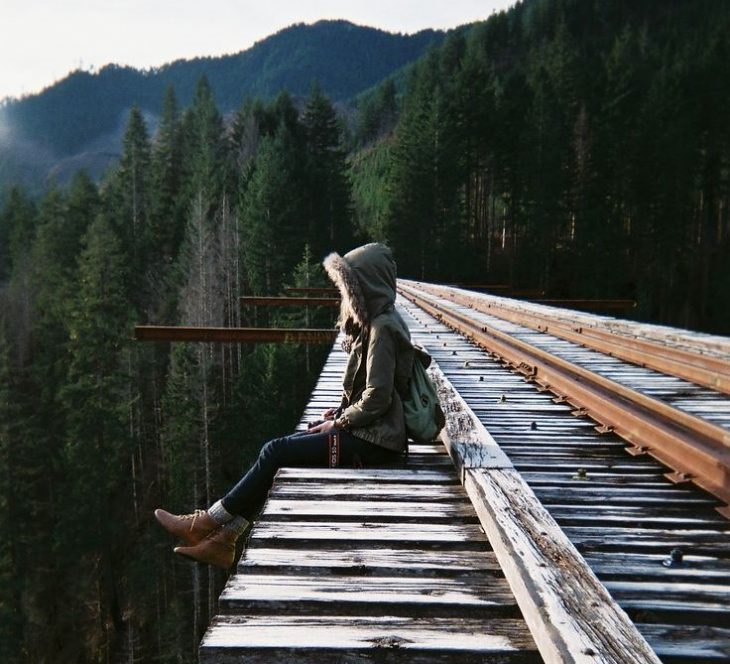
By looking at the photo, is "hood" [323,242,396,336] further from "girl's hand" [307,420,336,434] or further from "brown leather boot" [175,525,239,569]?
"brown leather boot" [175,525,239,569]

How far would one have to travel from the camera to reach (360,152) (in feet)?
348

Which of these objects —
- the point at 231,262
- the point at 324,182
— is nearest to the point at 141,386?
the point at 231,262

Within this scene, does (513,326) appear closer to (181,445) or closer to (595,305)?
(595,305)

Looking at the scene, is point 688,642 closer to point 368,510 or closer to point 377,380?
point 368,510

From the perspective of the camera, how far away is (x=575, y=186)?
47.0 meters

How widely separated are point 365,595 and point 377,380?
4.83 feet

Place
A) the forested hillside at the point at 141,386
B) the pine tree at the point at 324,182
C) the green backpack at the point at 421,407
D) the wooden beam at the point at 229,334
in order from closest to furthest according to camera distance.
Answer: the green backpack at the point at 421,407 < the wooden beam at the point at 229,334 < the forested hillside at the point at 141,386 < the pine tree at the point at 324,182

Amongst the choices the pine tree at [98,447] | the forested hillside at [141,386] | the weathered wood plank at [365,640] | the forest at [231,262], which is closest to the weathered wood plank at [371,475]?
the weathered wood plank at [365,640]

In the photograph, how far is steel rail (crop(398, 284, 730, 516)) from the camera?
357 cm

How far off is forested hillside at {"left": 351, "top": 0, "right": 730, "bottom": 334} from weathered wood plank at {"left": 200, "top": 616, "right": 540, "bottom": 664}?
1686 inches

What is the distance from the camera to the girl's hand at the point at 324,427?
391 cm

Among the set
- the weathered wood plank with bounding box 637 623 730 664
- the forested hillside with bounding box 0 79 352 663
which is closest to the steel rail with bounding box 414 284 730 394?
the weathered wood plank with bounding box 637 623 730 664

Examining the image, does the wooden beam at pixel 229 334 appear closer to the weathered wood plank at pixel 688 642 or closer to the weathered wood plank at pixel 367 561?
the weathered wood plank at pixel 367 561

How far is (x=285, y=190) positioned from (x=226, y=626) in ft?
146
